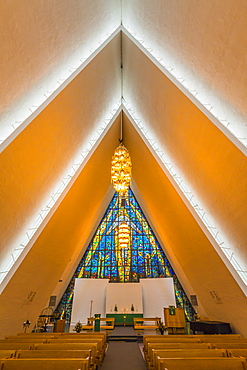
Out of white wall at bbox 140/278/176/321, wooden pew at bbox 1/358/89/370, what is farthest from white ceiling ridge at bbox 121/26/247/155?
white wall at bbox 140/278/176/321

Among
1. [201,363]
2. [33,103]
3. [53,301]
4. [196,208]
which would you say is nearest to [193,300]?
[53,301]

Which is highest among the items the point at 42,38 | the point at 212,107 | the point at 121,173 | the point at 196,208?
the point at 42,38

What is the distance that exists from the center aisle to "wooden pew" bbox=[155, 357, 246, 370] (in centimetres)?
297

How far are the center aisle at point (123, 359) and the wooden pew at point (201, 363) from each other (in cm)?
297

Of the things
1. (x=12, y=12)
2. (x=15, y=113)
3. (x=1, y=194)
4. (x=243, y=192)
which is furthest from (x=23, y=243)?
(x=243, y=192)

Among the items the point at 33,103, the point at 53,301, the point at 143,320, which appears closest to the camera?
the point at 33,103

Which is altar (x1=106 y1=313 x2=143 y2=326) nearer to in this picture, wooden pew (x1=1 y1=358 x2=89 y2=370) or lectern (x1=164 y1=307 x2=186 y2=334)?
lectern (x1=164 y1=307 x2=186 y2=334)

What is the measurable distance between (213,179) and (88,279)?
12499 millimetres

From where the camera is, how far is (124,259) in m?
16.5

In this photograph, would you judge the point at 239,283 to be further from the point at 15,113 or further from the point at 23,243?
the point at 15,113

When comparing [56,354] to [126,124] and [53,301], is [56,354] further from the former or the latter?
[53,301]

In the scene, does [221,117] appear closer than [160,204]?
Yes

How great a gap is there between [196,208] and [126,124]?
531 cm

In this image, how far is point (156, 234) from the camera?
16.9 metres
